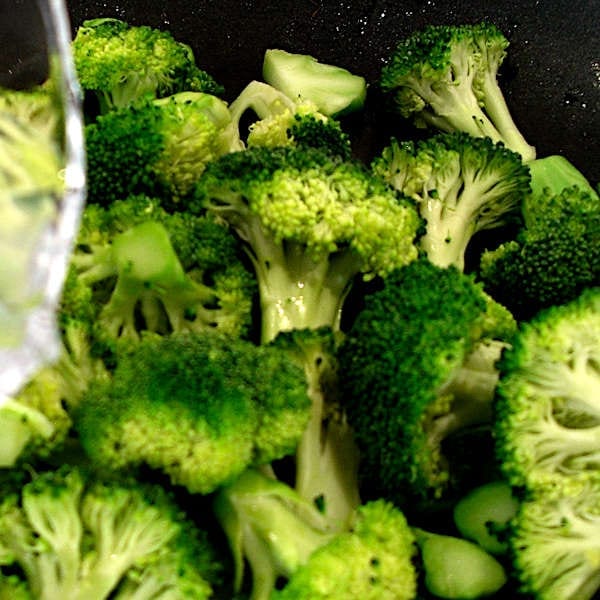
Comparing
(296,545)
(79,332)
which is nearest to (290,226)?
(79,332)

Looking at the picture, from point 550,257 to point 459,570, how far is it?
55 centimetres

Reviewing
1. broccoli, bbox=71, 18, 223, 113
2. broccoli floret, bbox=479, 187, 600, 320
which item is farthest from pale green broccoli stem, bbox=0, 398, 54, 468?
broccoli floret, bbox=479, 187, 600, 320

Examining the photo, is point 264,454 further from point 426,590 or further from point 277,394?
point 426,590

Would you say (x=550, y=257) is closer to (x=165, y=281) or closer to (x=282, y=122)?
(x=282, y=122)

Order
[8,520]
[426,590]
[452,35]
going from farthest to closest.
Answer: [452,35] → [426,590] → [8,520]

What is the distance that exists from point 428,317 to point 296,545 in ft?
1.16

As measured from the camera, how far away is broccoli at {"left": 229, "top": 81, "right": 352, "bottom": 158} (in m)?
1.59

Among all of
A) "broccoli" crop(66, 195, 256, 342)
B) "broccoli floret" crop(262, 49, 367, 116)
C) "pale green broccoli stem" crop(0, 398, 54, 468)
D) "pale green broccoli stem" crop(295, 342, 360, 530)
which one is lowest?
"pale green broccoli stem" crop(295, 342, 360, 530)

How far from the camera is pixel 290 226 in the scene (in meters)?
1.35

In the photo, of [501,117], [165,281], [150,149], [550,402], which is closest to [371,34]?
→ [501,117]

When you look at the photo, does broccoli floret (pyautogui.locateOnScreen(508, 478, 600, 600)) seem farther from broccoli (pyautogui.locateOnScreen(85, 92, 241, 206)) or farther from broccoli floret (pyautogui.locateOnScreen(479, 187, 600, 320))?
broccoli (pyautogui.locateOnScreen(85, 92, 241, 206))

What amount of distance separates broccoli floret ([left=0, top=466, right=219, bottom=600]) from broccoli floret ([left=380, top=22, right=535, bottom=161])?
0.95 metres

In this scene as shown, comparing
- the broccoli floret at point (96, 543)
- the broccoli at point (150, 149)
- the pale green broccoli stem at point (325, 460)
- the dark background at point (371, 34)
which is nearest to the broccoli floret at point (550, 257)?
the dark background at point (371, 34)

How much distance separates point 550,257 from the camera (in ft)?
5.01
